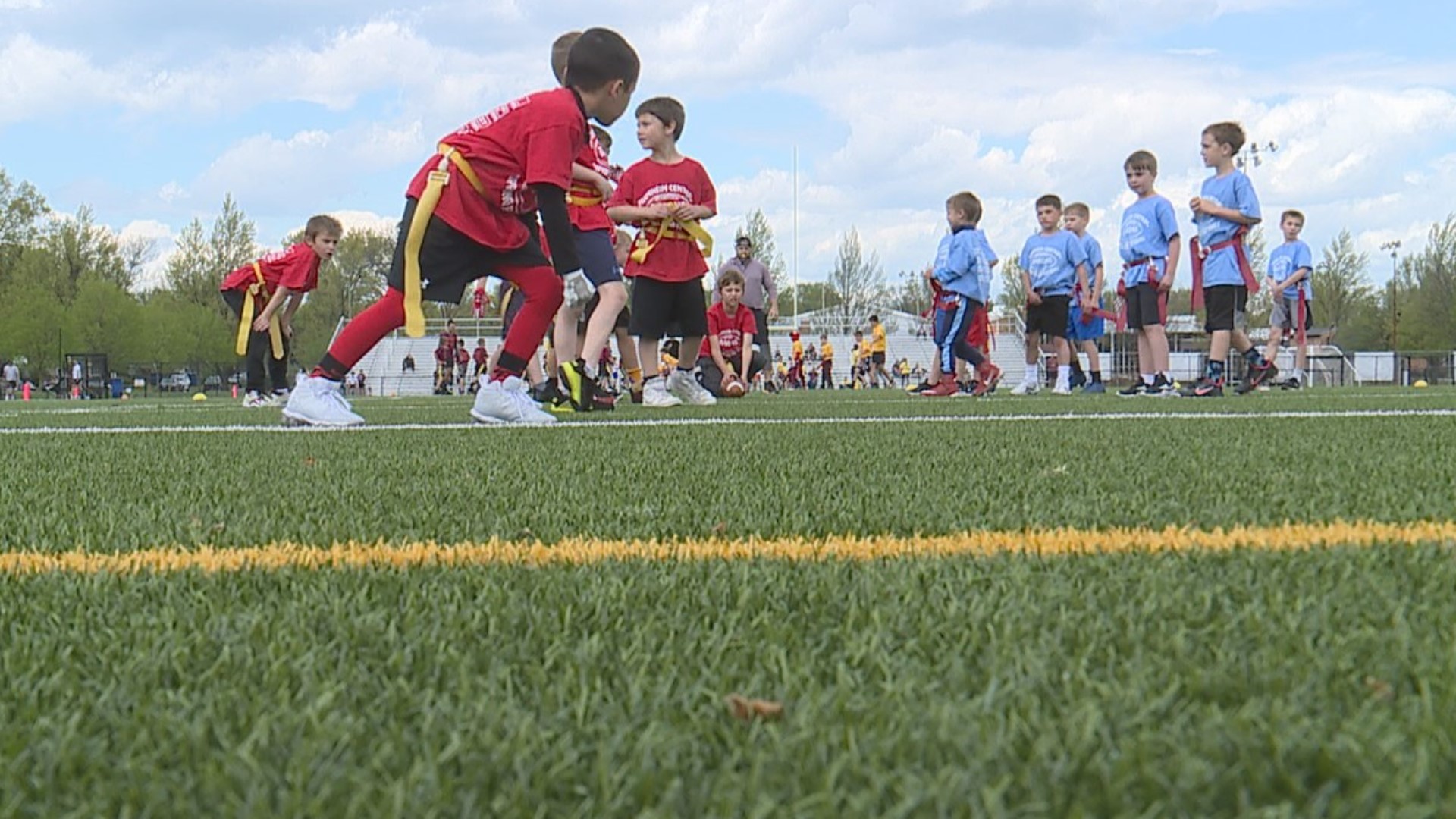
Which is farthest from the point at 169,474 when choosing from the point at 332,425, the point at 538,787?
the point at 538,787

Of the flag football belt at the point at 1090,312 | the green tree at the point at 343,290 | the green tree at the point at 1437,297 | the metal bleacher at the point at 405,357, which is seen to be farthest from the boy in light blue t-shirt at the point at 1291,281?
the green tree at the point at 343,290

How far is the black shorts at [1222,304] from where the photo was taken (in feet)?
29.8

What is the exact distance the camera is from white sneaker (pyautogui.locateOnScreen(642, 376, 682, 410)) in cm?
764

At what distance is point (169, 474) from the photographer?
313cm

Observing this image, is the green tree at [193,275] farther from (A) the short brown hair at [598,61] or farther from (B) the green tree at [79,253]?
(A) the short brown hair at [598,61]

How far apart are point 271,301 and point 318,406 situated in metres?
6.79

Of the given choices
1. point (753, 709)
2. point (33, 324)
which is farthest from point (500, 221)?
point (33, 324)

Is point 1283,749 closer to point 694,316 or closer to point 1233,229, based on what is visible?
point 694,316

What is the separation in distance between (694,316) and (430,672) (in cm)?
735

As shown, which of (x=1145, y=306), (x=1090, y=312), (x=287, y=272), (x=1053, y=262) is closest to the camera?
(x=1145, y=306)

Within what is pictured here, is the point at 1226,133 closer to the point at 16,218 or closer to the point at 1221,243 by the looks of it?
the point at 1221,243

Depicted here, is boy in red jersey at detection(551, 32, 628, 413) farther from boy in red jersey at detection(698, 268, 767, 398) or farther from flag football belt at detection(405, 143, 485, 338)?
boy in red jersey at detection(698, 268, 767, 398)

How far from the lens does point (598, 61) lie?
527 centimetres

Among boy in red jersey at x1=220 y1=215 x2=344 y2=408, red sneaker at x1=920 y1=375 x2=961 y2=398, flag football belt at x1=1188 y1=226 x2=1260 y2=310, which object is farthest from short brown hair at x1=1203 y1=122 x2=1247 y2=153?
boy in red jersey at x1=220 y1=215 x2=344 y2=408
